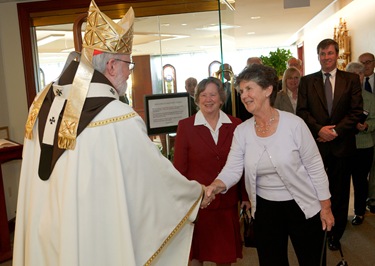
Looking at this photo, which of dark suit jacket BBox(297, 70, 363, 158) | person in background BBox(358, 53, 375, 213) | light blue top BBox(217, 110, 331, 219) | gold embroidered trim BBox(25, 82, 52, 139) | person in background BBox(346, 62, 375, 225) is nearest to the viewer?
gold embroidered trim BBox(25, 82, 52, 139)

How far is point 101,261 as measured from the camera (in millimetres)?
1686

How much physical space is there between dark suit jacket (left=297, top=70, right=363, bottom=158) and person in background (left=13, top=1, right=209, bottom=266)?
2.06m

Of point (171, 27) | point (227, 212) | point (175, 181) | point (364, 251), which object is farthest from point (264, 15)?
point (175, 181)

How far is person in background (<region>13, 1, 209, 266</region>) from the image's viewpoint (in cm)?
163

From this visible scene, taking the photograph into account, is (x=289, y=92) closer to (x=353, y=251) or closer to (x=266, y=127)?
(x=353, y=251)

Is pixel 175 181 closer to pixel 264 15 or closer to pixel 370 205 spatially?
pixel 370 205

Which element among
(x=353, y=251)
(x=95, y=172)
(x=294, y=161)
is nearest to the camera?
(x=95, y=172)

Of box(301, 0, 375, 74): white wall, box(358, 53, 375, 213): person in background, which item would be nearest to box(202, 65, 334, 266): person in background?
box(358, 53, 375, 213): person in background

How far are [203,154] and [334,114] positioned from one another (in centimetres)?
147

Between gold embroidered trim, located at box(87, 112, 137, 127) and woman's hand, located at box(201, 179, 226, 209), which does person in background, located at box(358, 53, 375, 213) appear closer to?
woman's hand, located at box(201, 179, 226, 209)

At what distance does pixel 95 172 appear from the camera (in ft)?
5.39

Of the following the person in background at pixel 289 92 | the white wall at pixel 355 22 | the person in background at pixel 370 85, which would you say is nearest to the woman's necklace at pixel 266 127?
the person in background at pixel 289 92

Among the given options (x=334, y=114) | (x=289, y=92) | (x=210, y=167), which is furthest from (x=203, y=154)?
(x=289, y=92)

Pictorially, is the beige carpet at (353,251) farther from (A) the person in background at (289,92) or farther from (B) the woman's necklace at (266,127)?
(B) the woman's necklace at (266,127)
